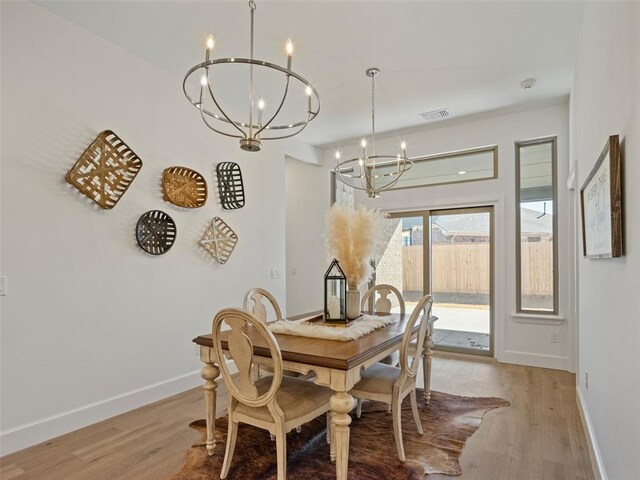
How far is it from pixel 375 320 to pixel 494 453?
3.68 ft

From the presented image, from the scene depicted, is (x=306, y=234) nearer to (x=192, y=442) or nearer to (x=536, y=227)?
(x=536, y=227)

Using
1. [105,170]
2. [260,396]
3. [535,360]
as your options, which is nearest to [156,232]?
[105,170]

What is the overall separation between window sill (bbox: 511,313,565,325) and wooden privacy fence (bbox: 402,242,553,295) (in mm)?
268

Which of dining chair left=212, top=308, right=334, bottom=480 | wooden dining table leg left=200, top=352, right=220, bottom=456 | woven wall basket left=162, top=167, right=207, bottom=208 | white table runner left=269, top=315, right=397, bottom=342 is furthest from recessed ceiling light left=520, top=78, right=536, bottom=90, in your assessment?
wooden dining table leg left=200, top=352, right=220, bottom=456

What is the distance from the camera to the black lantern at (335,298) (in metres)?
2.77

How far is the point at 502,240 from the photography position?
462 cm

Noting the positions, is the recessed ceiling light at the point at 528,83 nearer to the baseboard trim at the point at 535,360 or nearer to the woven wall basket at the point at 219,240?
the baseboard trim at the point at 535,360

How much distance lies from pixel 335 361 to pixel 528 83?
350 cm

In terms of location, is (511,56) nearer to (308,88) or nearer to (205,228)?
(308,88)

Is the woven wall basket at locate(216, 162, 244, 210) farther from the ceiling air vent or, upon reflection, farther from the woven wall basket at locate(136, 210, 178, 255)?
the ceiling air vent

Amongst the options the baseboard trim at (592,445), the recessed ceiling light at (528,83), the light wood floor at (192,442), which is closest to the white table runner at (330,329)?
the light wood floor at (192,442)

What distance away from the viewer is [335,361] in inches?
75.3

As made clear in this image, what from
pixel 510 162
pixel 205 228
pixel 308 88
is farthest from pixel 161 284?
pixel 510 162

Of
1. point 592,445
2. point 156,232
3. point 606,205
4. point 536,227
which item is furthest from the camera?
point 536,227
